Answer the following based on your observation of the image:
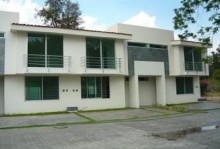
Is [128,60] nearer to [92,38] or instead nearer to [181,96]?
[92,38]

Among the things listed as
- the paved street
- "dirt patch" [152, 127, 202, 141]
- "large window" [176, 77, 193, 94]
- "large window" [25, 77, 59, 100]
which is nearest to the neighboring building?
"large window" [25, 77, 59, 100]

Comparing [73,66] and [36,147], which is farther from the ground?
[73,66]

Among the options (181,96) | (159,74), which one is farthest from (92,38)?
(181,96)

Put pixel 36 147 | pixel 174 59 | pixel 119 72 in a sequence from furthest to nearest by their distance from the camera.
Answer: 1. pixel 174 59
2. pixel 119 72
3. pixel 36 147

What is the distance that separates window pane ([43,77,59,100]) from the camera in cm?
1723

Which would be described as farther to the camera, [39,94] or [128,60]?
[128,60]

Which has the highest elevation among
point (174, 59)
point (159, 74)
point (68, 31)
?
point (68, 31)

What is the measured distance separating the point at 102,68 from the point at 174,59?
316 inches

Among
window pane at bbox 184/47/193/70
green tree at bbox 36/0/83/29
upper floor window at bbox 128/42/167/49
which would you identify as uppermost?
green tree at bbox 36/0/83/29

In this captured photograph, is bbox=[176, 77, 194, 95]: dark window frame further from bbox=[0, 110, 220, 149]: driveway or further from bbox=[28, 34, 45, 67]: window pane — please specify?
bbox=[28, 34, 45, 67]: window pane

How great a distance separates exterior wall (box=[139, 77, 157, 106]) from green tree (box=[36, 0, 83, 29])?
463 inches

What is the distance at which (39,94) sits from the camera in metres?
17.0

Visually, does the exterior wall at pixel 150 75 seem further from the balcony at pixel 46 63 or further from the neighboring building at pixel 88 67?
the balcony at pixel 46 63

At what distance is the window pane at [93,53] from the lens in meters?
18.4
